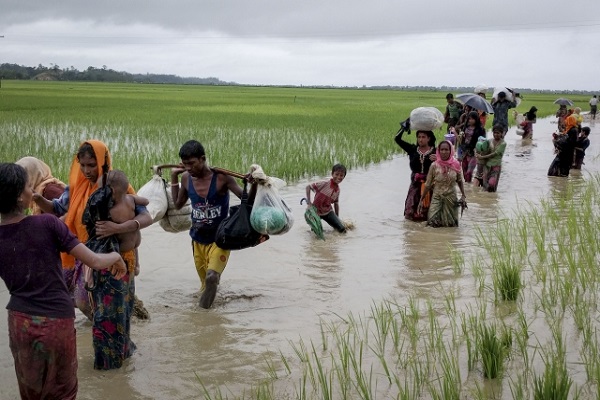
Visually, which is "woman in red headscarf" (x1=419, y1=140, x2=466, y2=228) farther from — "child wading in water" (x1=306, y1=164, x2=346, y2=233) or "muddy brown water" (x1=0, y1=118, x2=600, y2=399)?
"child wading in water" (x1=306, y1=164, x2=346, y2=233)

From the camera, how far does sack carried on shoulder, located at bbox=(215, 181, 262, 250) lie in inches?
171

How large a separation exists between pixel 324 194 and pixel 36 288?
4287 millimetres

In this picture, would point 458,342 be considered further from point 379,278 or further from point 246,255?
point 246,255

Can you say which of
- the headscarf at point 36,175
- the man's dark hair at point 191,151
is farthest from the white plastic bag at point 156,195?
the headscarf at point 36,175

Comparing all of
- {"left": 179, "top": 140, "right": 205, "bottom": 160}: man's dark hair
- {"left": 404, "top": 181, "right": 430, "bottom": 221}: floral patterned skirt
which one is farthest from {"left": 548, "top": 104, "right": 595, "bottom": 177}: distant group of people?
{"left": 179, "top": 140, "right": 205, "bottom": 160}: man's dark hair

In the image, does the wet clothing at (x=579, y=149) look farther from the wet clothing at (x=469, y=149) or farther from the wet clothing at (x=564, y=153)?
the wet clothing at (x=469, y=149)

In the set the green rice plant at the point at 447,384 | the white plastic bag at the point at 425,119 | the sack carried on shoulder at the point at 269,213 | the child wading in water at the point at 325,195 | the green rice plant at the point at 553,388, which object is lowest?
the green rice plant at the point at 447,384

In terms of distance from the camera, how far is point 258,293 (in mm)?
5082

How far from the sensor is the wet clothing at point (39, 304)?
265 cm

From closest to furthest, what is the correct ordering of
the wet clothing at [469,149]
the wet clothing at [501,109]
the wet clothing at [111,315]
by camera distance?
the wet clothing at [111,315]
the wet clothing at [469,149]
the wet clothing at [501,109]

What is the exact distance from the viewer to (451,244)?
658cm

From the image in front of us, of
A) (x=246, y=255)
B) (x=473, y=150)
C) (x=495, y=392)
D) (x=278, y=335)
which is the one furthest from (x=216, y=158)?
(x=495, y=392)

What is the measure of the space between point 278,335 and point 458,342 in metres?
1.08

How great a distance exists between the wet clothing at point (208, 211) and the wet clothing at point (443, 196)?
343cm
